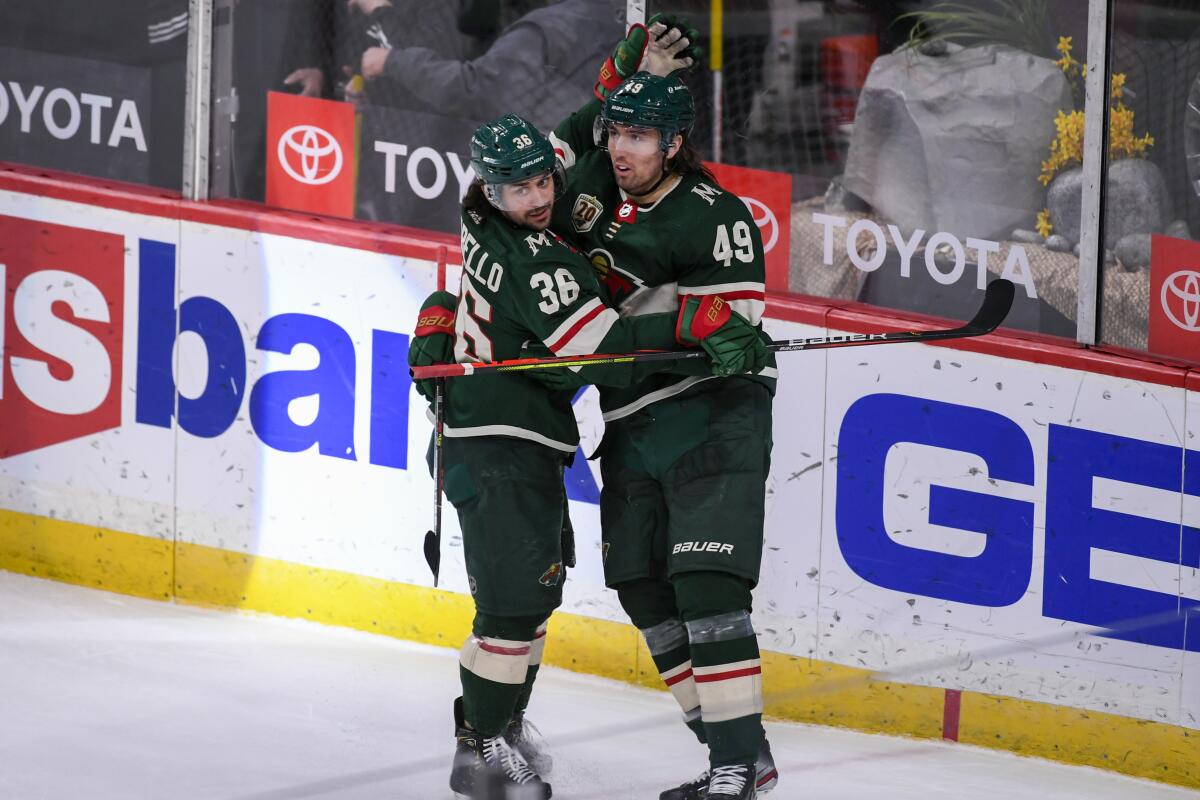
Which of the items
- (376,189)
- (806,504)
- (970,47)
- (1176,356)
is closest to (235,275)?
(376,189)

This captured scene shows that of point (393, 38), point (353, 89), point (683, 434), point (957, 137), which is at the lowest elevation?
point (683, 434)

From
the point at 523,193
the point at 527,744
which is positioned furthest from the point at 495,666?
the point at 523,193

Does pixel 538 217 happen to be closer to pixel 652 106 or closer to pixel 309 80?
pixel 652 106

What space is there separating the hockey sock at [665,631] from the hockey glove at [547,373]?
0.42 metres

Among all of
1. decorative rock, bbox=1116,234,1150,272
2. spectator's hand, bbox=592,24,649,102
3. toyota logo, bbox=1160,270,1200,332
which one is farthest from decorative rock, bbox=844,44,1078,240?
spectator's hand, bbox=592,24,649,102

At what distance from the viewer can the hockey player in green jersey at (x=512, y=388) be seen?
3.39 meters

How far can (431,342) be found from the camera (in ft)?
12.0

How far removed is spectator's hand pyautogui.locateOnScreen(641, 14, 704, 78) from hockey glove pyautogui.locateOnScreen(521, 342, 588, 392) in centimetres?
62

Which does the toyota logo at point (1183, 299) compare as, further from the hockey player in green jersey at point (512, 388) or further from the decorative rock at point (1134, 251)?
the hockey player in green jersey at point (512, 388)

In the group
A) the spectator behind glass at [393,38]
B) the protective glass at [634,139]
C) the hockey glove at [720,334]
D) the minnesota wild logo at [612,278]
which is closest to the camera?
the hockey glove at [720,334]

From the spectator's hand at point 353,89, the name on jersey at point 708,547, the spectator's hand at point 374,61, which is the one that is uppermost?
the spectator's hand at point 374,61

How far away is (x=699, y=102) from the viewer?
176 inches

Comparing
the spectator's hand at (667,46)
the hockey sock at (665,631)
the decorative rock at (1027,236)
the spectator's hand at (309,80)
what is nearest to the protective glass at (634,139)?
the spectator's hand at (667,46)

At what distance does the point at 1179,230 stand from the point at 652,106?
123 centimetres
